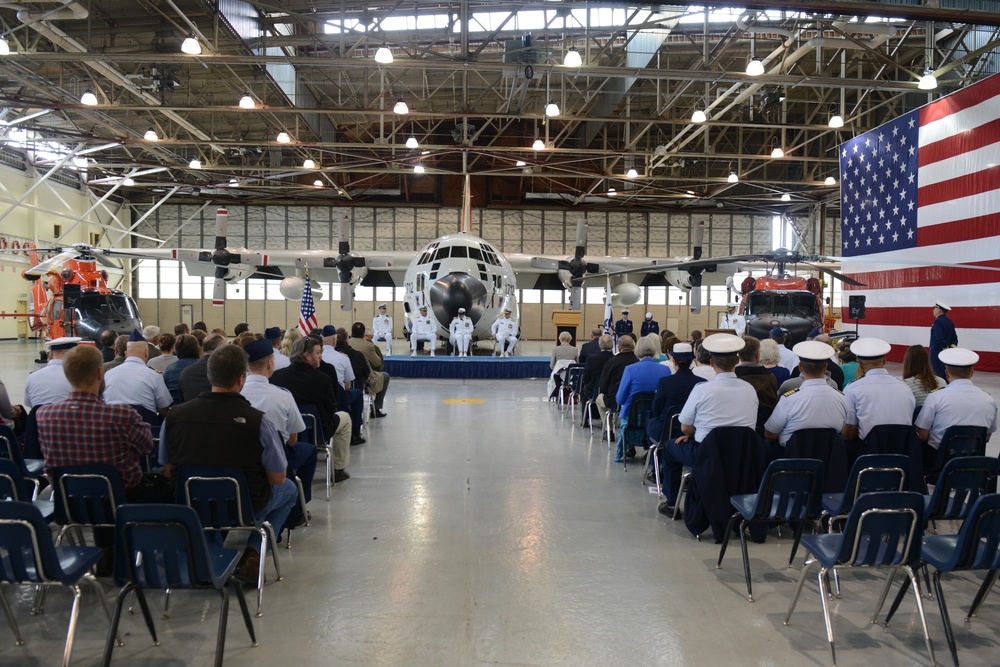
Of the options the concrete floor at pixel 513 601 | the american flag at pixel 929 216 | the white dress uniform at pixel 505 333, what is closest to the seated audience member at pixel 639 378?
the concrete floor at pixel 513 601

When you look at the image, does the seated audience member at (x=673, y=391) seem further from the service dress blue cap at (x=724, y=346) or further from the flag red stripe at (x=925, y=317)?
the flag red stripe at (x=925, y=317)

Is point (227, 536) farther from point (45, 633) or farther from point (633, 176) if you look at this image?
point (633, 176)

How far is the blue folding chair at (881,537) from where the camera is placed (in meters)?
3.07

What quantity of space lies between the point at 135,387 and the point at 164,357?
1.95 metres

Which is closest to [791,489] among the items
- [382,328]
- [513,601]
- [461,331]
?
[513,601]

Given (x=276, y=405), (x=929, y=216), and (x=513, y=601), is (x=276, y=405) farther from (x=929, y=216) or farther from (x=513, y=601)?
(x=929, y=216)

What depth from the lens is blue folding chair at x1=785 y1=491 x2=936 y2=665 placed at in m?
3.07

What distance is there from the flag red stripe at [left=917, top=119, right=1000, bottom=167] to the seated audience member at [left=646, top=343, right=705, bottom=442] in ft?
42.1

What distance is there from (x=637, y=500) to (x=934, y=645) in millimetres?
2735

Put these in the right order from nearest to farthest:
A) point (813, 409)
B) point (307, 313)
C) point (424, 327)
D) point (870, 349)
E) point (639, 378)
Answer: point (813, 409) < point (870, 349) < point (639, 378) < point (307, 313) < point (424, 327)

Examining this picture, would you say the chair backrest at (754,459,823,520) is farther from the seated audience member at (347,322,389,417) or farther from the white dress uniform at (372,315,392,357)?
the white dress uniform at (372,315,392,357)

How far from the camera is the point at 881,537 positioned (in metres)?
3.15

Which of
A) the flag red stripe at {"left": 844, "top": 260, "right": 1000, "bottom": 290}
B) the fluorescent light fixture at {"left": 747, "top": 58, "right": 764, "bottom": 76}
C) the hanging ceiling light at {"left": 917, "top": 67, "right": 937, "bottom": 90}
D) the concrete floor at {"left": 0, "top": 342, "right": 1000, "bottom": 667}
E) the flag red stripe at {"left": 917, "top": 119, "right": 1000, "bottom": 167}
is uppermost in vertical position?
the fluorescent light fixture at {"left": 747, "top": 58, "right": 764, "bottom": 76}

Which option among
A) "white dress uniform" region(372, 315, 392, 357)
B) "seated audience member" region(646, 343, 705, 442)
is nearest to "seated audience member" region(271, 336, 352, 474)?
"seated audience member" region(646, 343, 705, 442)
